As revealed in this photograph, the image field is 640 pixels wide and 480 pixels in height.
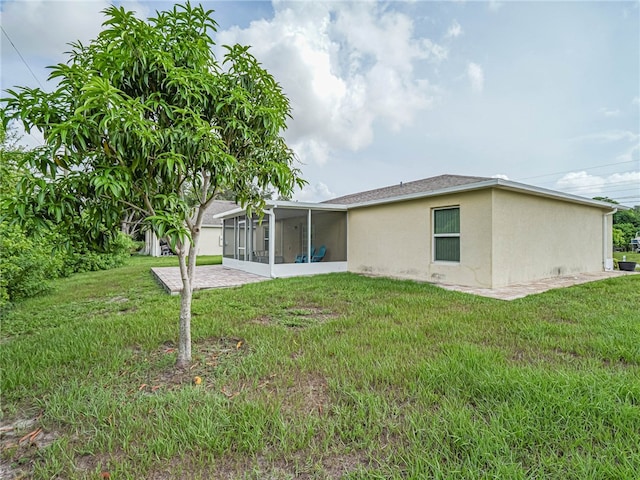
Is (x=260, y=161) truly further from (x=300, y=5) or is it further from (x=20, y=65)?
(x=300, y=5)

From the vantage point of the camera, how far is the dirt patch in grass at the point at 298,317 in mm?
4699

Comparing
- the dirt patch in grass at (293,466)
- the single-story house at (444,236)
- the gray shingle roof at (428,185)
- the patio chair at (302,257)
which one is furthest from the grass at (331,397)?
the patio chair at (302,257)

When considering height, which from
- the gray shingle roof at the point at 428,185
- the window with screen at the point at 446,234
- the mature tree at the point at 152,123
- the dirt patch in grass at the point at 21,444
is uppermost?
the gray shingle roof at the point at 428,185

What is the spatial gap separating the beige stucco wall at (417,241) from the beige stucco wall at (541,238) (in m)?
0.31

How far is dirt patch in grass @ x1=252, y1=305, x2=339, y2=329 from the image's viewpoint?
4699 mm

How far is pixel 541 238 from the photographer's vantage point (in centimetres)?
882

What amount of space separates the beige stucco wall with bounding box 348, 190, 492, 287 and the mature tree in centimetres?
621

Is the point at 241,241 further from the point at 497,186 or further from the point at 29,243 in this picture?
the point at 497,186

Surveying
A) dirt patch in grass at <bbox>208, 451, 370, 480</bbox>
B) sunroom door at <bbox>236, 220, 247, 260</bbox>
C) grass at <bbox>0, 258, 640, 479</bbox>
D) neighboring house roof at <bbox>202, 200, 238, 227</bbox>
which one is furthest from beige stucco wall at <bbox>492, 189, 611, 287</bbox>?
neighboring house roof at <bbox>202, 200, 238, 227</bbox>

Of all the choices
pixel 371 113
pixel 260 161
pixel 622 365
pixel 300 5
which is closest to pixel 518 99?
pixel 371 113

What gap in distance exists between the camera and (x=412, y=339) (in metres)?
3.78

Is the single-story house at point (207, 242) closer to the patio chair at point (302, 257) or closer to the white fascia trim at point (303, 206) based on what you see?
the patio chair at point (302, 257)

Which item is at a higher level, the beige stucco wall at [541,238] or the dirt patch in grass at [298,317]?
the beige stucco wall at [541,238]

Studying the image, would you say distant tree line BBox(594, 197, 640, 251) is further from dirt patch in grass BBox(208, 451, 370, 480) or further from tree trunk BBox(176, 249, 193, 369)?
tree trunk BBox(176, 249, 193, 369)
